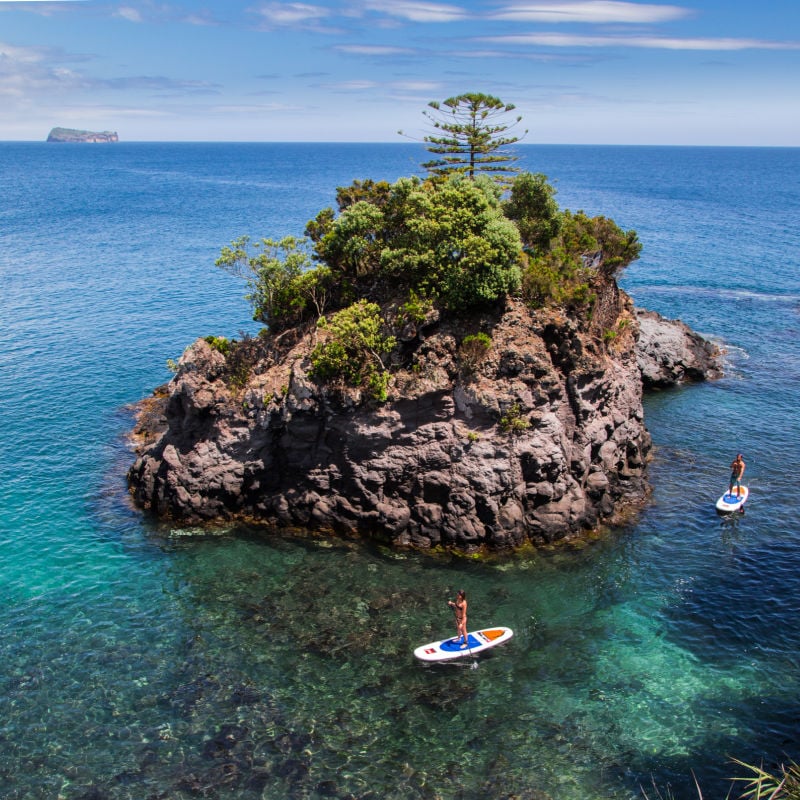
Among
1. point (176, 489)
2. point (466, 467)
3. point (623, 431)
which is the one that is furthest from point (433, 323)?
point (176, 489)

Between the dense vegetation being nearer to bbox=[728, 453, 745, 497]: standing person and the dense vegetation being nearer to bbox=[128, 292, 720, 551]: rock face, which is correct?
bbox=[128, 292, 720, 551]: rock face

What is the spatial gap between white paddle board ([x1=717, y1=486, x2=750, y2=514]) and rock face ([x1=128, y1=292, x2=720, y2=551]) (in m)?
4.82

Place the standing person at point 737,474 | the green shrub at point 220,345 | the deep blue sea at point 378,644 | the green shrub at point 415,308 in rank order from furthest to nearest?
the green shrub at point 220,345
the standing person at point 737,474
the green shrub at point 415,308
the deep blue sea at point 378,644

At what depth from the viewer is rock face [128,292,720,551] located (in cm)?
3569

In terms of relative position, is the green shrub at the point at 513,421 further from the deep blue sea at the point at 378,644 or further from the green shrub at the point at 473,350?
the deep blue sea at the point at 378,644

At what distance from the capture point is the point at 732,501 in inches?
1521

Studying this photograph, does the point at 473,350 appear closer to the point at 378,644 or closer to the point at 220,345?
the point at 220,345

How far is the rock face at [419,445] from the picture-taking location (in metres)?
35.7

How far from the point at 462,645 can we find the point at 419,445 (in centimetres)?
1157

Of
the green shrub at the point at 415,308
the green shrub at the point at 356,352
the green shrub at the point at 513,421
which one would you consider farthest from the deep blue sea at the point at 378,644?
the green shrub at the point at 415,308

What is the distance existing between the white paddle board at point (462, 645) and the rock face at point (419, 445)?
6771 mm

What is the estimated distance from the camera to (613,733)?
24.3 meters

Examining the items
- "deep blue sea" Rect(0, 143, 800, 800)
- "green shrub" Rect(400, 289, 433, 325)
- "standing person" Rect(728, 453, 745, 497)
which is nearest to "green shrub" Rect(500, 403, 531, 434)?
"deep blue sea" Rect(0, 143, 800, 800)

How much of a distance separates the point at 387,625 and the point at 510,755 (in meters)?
8.30
